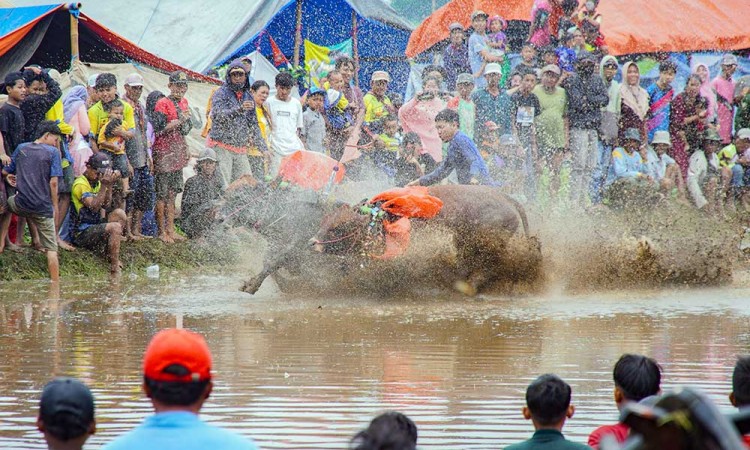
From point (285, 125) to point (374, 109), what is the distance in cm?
188

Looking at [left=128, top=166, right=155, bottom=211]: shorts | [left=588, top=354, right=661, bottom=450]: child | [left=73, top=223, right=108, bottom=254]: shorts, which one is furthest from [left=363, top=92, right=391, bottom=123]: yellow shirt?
[left=588, top=354, right=661, bottom=450]: child

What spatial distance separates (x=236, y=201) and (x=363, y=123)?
5.39 metres

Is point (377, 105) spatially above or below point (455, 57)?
below

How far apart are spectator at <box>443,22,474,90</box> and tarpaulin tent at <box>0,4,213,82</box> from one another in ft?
12.4

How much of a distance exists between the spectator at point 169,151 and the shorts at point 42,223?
2413 millimetres

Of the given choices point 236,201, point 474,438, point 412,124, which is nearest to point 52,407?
point 474,438

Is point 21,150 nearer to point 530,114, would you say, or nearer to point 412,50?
point 530,114

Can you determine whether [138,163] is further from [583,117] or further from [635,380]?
[635,380]

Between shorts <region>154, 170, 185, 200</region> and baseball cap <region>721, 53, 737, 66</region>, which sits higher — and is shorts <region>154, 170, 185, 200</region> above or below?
below

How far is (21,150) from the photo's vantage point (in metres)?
12.9

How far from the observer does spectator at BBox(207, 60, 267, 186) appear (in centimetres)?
1520

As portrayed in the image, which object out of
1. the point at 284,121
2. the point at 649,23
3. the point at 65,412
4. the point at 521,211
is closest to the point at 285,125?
the point at 284,121

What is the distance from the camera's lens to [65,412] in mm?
3396

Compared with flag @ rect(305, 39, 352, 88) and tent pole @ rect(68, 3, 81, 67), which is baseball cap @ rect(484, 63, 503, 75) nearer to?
flag @ rect(305, 39, 352, 88)
